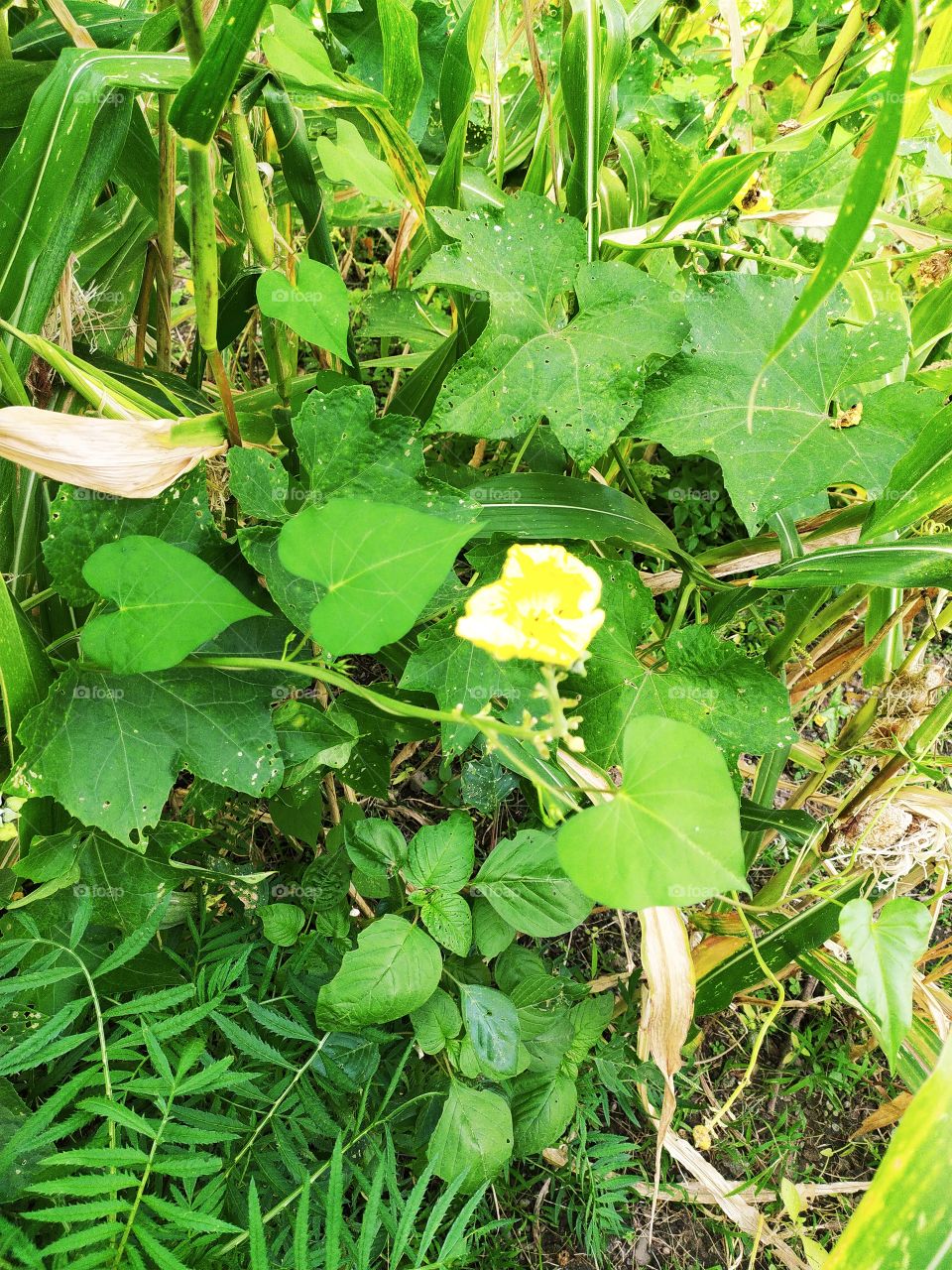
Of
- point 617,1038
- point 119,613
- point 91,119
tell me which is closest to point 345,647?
point 119,613

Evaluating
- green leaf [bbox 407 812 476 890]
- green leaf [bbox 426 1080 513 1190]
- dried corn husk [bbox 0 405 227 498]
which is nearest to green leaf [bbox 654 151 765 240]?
dried corn husk [bbox 0 405 227 498]

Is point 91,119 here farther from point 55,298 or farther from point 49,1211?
point 49,1211

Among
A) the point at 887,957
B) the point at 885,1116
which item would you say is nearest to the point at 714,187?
the point at 887,957

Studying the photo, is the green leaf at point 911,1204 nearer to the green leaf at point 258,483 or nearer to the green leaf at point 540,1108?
the green leaf at point 540,1108

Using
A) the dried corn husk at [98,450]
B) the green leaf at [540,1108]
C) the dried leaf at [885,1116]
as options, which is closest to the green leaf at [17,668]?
the dried corn husk at [98,450]

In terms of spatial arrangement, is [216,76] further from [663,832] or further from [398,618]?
[663,832]
